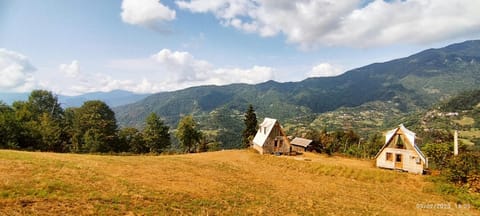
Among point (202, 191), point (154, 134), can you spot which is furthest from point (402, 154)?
point (154, 134)

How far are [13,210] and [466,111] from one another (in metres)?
255

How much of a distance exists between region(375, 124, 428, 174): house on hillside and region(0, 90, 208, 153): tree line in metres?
42.2

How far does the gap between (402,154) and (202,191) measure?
29603 mm

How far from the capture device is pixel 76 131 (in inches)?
2013

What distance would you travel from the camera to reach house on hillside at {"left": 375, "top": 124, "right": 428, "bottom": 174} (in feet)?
102

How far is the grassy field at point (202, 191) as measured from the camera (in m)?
11.9

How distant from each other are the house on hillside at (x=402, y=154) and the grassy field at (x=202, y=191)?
2.72 metres

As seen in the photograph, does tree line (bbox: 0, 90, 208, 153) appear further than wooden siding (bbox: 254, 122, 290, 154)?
No

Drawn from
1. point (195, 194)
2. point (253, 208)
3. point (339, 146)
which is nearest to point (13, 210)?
point (195, 194)

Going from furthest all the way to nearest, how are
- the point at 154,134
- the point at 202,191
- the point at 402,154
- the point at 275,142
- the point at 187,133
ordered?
1. the point at 187,133
2. the point at 154,134
3. the point at 275,142
4. the point at 402,154
5. the point at 202,191

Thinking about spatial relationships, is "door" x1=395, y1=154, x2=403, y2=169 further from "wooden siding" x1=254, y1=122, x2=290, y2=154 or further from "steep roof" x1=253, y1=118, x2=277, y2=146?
"steep roof" x1=253, y1=118, x2=277, y2=146

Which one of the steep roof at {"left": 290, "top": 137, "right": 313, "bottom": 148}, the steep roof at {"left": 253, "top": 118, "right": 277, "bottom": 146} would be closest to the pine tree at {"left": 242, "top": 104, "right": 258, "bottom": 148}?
the steep roof at {"left": 290, "top": 137, "right": 313, "bottom": 148}

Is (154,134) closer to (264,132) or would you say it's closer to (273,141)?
(264,132)

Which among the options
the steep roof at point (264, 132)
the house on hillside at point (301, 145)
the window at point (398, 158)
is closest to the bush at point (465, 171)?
the window at point (398, 158)
